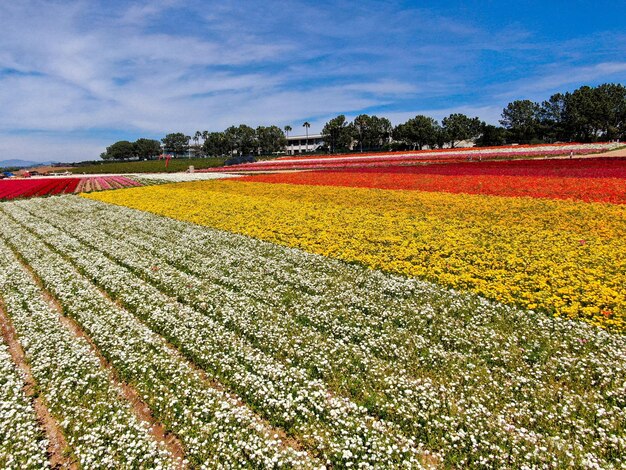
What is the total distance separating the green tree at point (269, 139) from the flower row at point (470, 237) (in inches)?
6104

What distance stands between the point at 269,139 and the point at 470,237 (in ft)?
563

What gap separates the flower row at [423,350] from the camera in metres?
5.66

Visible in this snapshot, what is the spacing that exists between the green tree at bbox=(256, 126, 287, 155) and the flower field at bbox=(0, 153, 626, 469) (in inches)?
6602

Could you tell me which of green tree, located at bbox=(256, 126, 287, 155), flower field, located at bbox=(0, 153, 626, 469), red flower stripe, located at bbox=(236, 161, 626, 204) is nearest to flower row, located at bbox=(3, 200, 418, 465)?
flower field, located at bbox=(0, 153, 626, 469)

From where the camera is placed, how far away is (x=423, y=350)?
7973mm

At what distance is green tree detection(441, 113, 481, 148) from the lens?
12912cm

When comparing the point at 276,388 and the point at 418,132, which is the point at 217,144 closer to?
the point at 418,132

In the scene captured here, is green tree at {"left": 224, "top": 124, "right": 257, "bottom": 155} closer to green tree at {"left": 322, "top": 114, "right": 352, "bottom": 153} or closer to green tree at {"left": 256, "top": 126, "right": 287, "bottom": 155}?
green tree at {"left": 256, "top": 126, "right": 287, "bottom": 155}

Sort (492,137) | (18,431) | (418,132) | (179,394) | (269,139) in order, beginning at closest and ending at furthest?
(18,431)
(179,394)
(492,137)
(418,132)
(269,139)

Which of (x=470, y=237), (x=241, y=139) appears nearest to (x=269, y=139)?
(x=241, y=139)

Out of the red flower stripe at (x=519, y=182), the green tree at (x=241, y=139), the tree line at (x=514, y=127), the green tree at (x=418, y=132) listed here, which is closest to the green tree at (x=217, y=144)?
the green tree at (x=241, y=139)

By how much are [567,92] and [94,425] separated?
17618cm

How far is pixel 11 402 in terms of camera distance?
6816 millimetres

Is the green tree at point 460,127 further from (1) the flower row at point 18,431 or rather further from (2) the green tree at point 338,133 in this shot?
(1) the flower row at point 18,431
